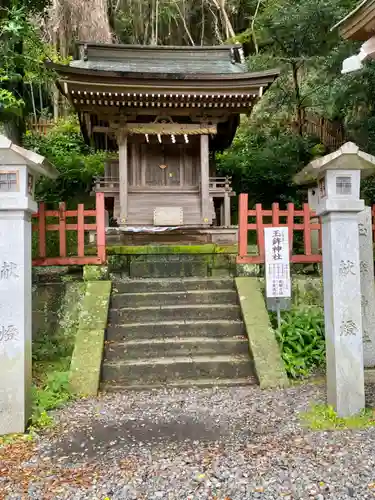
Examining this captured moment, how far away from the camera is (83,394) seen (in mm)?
4578

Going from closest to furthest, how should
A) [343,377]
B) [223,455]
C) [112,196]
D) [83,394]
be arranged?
[223,455] → [343,377] → [83,394] → [112,196]

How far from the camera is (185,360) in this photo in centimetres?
518

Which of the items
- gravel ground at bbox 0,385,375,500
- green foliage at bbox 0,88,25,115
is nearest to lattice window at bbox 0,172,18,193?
gravel ground at bbox 0,385,375,500

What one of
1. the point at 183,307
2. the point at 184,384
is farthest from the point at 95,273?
the point at 184,384

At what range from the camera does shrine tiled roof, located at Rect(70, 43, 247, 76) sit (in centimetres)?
1055

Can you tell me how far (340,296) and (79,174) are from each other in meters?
11.9

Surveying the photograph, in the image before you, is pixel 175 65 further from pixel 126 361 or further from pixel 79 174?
pixel 126 361

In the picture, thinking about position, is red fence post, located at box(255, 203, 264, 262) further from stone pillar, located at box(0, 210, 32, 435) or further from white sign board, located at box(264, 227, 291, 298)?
stone pillar, located at box(0, 210, 32, 435)

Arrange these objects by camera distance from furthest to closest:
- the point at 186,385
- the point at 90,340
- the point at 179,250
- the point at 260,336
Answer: the point at 179,250 < the point at 260,336 < the point at 90,340 < the point at 186,385

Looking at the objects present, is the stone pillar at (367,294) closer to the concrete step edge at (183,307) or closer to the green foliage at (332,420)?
the green foliage at (332,420)

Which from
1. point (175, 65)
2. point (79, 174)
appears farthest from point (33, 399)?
point (79, 174)

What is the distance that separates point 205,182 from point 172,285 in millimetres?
4289

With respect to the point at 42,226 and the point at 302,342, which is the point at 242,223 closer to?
the point at 302,342

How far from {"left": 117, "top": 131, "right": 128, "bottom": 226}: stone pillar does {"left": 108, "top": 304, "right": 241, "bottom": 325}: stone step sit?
434cm
